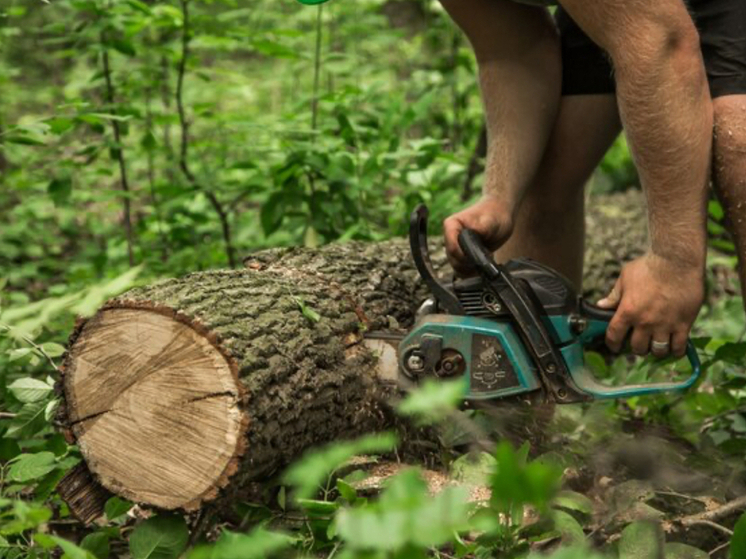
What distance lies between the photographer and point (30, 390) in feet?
7.74

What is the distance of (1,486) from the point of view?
233 centimetres

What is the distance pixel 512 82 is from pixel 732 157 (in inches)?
30.6

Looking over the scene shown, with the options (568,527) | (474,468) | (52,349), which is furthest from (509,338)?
(52,349)

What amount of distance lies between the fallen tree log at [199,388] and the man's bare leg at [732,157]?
105cm

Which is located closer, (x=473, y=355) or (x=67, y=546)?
(x=67, y=546)

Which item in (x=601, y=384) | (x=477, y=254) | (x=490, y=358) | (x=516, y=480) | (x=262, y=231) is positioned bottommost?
(x=262, y=231)

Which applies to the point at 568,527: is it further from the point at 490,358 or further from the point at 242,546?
the point at 242,546

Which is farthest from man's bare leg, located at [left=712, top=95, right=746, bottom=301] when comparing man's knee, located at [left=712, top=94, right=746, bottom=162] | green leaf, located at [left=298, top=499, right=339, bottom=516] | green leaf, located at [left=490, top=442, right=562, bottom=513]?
green leaf, located at [left=490, top=442, right=562, bottom=513]

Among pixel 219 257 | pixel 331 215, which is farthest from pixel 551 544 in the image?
pixel 219 257

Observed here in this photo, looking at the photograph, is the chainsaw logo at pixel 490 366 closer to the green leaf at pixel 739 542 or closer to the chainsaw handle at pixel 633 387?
the chainsaw handle at pixel 633 387

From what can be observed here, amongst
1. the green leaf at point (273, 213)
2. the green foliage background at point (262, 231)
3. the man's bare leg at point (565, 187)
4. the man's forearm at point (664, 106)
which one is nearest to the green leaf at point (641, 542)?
the green foliage background at point (262, 231)

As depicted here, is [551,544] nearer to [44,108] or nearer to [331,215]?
[331,215]

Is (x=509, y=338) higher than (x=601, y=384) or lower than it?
higher

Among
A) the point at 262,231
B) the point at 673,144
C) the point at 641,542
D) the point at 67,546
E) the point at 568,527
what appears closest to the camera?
the point at 67,546
